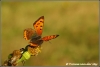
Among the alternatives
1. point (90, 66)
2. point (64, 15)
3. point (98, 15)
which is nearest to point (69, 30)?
point (64, 15)

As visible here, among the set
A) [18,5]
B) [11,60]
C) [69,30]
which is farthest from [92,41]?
[11,60]

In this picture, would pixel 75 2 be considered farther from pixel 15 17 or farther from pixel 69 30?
pixel 15 17

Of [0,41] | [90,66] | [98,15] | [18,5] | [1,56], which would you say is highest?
[18,5]

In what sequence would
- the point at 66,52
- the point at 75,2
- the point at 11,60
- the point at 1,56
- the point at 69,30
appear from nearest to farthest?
the point at 11,60 → the point at 1,56 → the point at 66,52 → the point at 69,30 → the point at 75,2

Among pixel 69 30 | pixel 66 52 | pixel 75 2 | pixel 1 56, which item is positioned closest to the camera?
pixel 1 56

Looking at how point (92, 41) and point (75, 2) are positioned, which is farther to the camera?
point (75, 2)

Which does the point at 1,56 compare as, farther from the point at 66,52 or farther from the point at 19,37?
the point at 66,52

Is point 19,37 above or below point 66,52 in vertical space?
above
